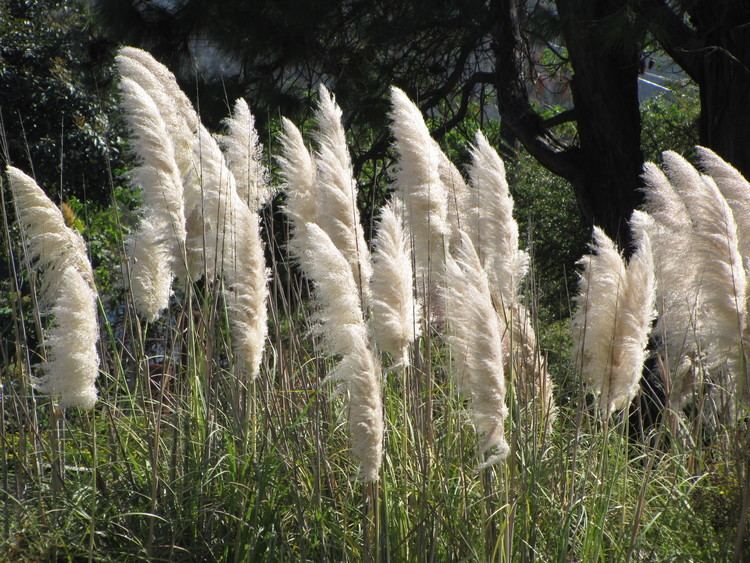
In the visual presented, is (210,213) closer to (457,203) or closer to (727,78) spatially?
(457,203)

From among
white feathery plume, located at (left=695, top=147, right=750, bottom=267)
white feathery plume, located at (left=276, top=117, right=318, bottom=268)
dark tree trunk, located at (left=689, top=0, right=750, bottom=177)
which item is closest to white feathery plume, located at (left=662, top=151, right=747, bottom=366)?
white feathery plume, located at (left=695, top=147, right=750, bottom=267)

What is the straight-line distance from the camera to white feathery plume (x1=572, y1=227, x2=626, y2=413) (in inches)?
105

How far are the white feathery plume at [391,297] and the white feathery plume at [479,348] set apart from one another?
0.11m

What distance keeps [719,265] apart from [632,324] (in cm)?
27

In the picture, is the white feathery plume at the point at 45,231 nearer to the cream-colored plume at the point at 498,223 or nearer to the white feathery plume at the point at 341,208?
the white feathery plume at the point at 341,208

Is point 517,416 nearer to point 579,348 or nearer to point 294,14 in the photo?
point 579,348

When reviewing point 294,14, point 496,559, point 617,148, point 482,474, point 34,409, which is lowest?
point 496,559

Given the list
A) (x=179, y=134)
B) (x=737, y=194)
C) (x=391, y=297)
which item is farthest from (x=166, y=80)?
(x=737, y=194)

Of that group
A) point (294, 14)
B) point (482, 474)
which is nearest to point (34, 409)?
point (482, 474)

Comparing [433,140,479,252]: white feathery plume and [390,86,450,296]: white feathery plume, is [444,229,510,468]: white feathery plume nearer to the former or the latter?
[390,86,450,296]: white feathery plume

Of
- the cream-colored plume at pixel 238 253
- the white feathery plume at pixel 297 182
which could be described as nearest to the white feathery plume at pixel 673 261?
the white feathery plume at pixel 297 182

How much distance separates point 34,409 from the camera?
3.18 m

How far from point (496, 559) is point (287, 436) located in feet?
2.38

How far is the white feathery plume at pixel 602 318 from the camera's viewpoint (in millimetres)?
2680
